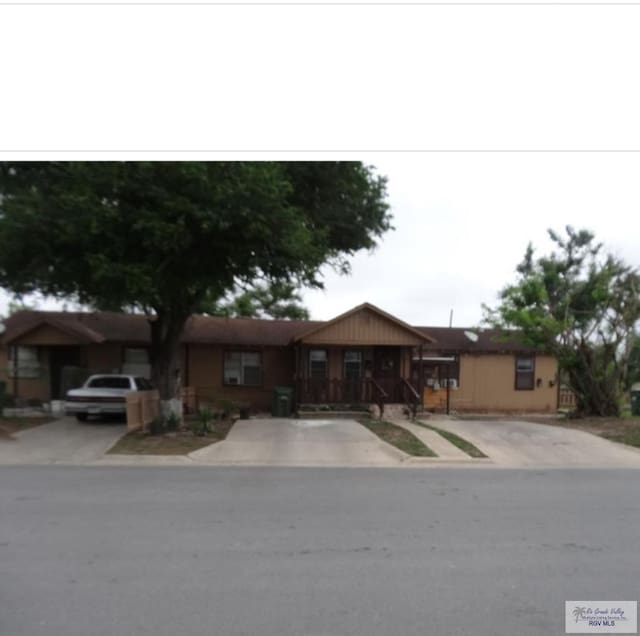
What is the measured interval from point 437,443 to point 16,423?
36.4 feet

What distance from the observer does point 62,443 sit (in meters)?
12.2

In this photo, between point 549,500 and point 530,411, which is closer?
point 549,500

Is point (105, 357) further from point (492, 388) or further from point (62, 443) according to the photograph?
point (492, 388)

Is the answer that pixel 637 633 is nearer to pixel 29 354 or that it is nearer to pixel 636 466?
pixel 636 466

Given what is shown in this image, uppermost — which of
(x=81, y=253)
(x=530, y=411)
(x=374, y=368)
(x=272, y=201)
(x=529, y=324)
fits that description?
(x=272, y=201)

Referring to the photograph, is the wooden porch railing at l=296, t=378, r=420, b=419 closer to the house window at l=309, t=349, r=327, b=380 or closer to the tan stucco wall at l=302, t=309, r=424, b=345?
the tan stucco wall at l=302, t=309, r=424, b=345

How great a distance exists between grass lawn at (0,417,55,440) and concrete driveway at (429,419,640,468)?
10830mm

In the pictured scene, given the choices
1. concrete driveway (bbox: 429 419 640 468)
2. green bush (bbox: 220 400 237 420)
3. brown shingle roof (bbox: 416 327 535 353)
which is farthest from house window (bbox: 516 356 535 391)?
green bush (bbox: 220 400 237 420)

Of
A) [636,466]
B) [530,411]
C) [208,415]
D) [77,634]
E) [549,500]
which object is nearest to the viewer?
[77,634]

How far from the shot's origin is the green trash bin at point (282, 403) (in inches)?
700

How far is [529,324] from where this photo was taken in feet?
53.5

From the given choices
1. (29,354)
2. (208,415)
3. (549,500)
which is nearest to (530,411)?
(208,415)

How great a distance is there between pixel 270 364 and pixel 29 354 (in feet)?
28.5

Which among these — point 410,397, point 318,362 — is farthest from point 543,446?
point 318,362
